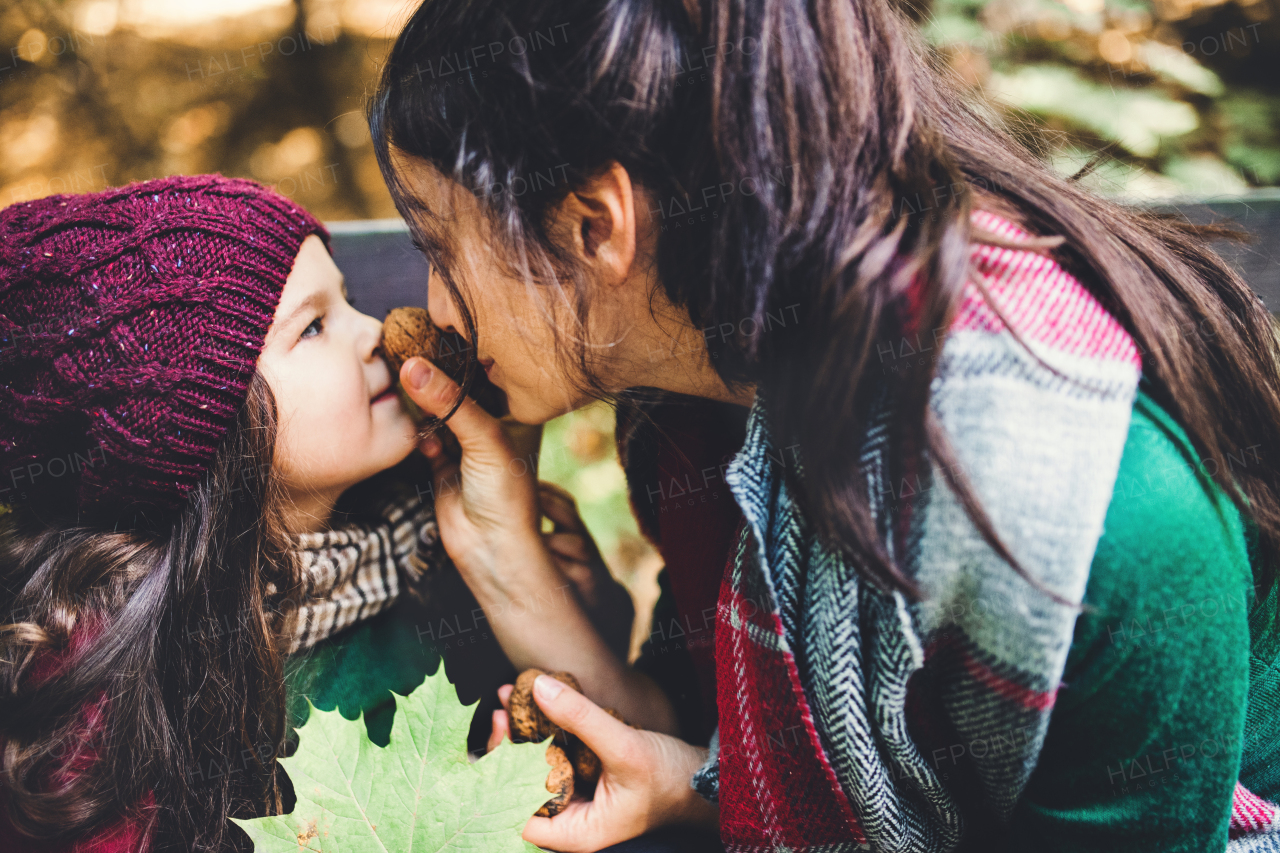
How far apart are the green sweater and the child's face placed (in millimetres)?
877

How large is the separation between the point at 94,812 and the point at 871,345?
1.04 meters

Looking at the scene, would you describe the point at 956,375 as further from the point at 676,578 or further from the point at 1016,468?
the point at 676,578

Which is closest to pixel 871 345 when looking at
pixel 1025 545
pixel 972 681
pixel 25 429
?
pixel 1025 545

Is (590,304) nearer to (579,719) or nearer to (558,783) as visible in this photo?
(579,719)

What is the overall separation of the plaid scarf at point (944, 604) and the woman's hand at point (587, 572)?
44cm

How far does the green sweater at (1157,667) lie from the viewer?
69cm

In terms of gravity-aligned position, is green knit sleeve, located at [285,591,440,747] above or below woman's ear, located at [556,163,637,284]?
below

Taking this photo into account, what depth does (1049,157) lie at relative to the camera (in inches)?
48.8

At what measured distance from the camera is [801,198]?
28.5 inches

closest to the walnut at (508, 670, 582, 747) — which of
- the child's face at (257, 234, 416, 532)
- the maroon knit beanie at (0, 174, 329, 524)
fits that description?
the child's face at (257, 234, 416, 532)

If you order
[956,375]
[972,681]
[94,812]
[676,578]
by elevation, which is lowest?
[94,812]

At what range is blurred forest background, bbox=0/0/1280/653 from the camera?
1.77m

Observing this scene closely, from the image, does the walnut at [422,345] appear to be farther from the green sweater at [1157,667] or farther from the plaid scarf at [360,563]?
the green sweater at [1157,667]

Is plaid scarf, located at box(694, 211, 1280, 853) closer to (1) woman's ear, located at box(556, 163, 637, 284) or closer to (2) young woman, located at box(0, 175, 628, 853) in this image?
(1) woman's ear, located at box(556, 163, 637, 284)
